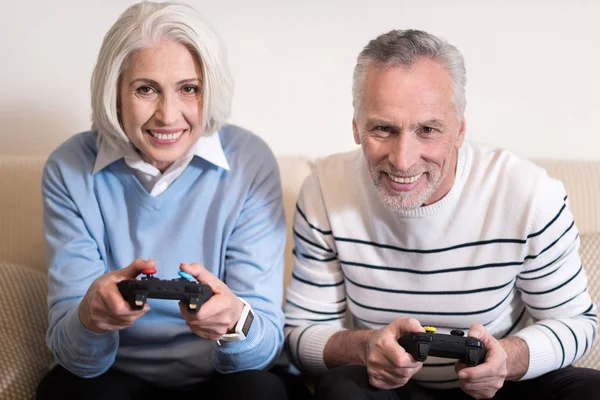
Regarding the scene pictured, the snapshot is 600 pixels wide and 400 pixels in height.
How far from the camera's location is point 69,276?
4.87 ft

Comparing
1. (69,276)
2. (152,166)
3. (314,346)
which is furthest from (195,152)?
(314,346)

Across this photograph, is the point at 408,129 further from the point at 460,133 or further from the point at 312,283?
the point at 312,283

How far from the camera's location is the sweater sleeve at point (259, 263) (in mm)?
1436

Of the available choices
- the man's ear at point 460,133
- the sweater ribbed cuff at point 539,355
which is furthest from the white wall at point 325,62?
the sweater ribbed cuff at point 539,355

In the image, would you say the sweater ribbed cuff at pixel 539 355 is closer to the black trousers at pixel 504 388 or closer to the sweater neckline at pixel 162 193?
the black trousers at pixel 504 388

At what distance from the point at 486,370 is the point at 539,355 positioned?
0.17m

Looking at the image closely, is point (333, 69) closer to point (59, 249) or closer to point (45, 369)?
point (59, 249)

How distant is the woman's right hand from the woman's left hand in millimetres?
68

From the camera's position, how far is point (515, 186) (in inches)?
57.1

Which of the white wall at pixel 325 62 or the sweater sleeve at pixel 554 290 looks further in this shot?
the white wall at pixel 325 62

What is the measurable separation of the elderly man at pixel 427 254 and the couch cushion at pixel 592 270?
0.50ft

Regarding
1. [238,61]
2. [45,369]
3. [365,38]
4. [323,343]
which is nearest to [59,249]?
[45,369]

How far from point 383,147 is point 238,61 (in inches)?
30.9

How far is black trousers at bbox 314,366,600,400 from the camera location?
1343 mm
